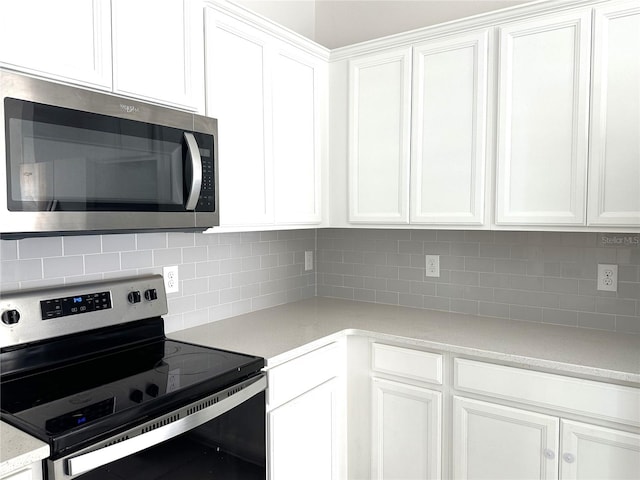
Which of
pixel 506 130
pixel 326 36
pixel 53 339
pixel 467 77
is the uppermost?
pixel 326 36

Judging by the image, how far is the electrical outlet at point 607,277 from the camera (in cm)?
209

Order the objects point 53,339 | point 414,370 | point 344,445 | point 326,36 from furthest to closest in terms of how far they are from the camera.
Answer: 1. point 326,36
2. point 344,445
3. point 414,370
4. point 53,339

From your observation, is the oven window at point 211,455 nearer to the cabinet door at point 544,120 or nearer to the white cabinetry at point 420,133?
the white cabinetry at point 420,133

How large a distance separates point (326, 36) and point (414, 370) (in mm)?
2076

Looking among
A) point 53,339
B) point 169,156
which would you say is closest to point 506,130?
point 169,156

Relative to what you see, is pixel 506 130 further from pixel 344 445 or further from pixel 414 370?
pixel 344 445

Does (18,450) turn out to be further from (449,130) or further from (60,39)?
(449,130)

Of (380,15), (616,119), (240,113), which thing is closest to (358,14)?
(380,15)

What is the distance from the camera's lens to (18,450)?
1066mm

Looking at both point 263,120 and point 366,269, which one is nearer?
point 263,120

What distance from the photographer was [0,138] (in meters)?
1.22

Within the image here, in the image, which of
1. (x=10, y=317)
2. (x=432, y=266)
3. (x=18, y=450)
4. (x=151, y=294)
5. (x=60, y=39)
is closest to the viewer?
(x=18, y=450)

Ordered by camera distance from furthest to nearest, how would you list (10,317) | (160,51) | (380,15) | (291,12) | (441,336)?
(291,12), (380,15), (441,336), (160,51), (10,317)

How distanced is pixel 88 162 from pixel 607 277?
210 cm
